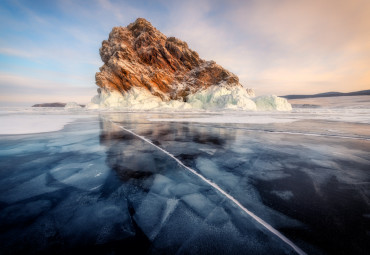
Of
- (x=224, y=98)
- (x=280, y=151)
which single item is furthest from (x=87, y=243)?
(x=224, y=98)

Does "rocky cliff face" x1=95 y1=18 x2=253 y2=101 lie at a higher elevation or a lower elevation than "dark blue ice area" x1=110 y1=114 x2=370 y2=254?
higher

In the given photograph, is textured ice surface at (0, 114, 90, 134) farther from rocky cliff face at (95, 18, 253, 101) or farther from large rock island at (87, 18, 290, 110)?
rocky cliff face at (95, 18, 253, 101)

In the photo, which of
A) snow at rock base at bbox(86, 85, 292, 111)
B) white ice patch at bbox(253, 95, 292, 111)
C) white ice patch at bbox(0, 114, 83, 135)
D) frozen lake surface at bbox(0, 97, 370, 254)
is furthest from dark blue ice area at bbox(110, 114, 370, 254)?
snow at rock base at bbox(86, 85, 292, 111)

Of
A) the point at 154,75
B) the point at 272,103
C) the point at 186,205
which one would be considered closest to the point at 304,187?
the point at 186,205

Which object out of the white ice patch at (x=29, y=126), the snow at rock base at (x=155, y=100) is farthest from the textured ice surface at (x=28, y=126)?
the snow at rock base at (x=155, y=100)

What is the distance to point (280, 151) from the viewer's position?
13.6 feet

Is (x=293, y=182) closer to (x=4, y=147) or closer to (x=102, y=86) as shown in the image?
(x=4, y=147)

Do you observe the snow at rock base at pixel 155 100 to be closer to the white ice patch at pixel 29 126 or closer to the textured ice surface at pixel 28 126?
the textured ice surface at pixel 28 126

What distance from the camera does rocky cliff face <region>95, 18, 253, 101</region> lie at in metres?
40.7

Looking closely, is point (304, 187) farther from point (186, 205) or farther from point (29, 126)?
point (29, 126)

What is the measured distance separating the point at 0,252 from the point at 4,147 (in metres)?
4.87

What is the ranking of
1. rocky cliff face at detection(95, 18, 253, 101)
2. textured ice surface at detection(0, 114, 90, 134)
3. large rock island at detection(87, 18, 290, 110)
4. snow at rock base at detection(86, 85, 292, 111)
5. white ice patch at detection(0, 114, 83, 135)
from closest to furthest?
white ice patch at detection(0, 114, 83, 135), textured ice surface at detection(0, 114, 90, 134), snow at rock base at detection(86, 85, 292, 111), large rock island at detection(87, 18, 290, 110), rocky cliff face at detection(95, 18, 253, 101)

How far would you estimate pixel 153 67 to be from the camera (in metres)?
45.1

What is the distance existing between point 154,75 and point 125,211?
44509mm
